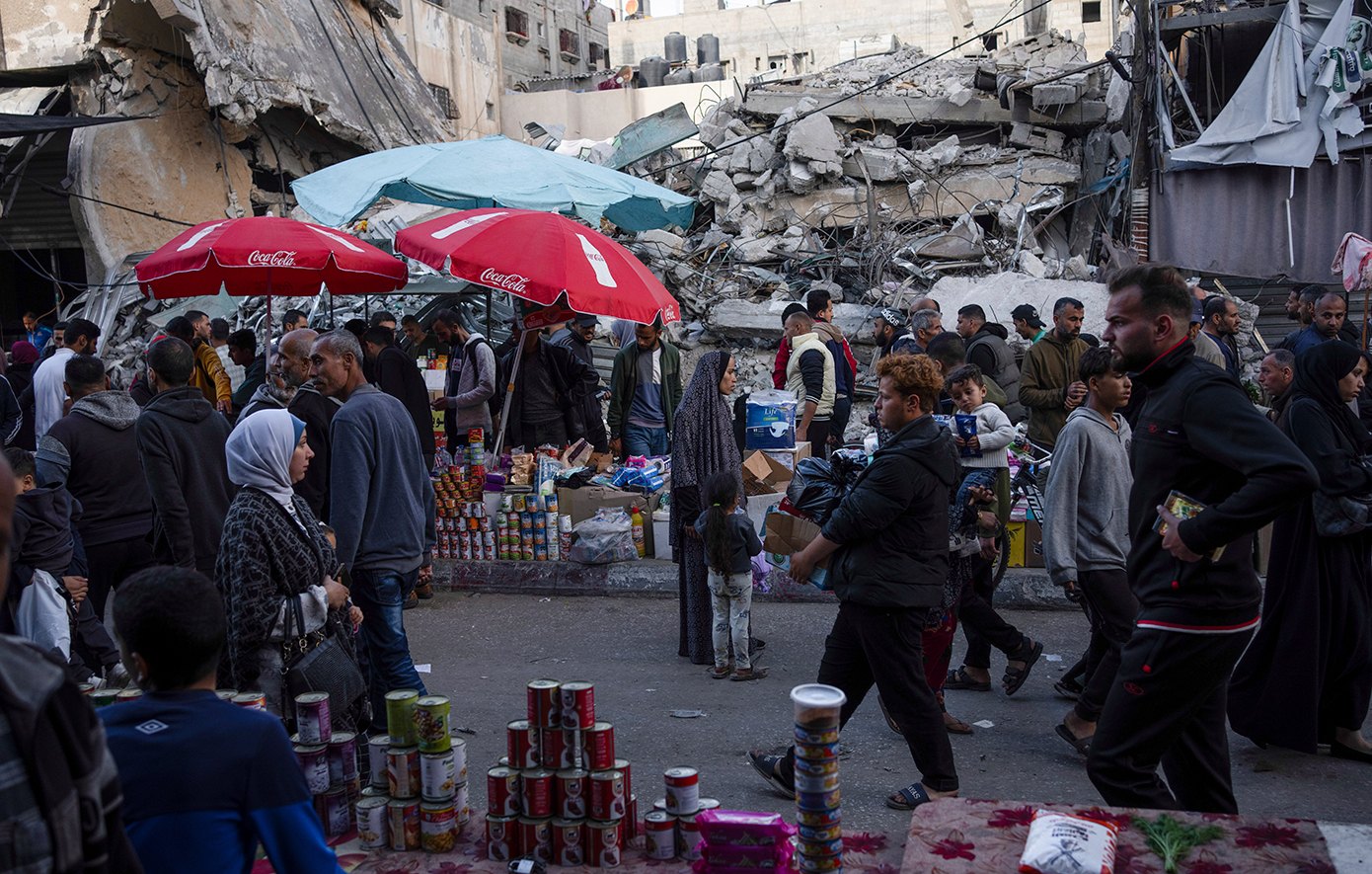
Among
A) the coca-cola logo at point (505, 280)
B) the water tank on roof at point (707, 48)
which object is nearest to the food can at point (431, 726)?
the coca-cola logo at point (505, 280)

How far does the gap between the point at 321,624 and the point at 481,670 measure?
2518 mm

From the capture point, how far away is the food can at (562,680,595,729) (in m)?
3.14

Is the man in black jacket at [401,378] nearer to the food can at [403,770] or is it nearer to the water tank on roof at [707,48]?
the food can at [403,770]

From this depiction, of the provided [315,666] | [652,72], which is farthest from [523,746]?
[652,72]

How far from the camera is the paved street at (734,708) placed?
436 cm

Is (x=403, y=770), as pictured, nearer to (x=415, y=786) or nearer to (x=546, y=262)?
(x=415, y=786)

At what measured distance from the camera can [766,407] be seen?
26.6 ft

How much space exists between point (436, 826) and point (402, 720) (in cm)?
36

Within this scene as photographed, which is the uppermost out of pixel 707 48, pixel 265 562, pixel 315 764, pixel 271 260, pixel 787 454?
pixel 707 48

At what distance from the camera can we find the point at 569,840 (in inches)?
122

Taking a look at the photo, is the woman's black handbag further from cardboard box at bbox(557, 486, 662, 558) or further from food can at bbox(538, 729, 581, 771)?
cardboard box at bbox(557, 486, 662, 558)

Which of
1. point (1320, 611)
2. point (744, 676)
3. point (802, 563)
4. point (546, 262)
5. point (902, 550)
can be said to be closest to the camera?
point (902, 550)

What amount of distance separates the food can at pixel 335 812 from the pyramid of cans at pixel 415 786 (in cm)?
7

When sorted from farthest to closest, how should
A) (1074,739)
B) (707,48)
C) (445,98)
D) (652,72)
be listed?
(707,48)
(652,72)
(445,98)
(1074,739)
